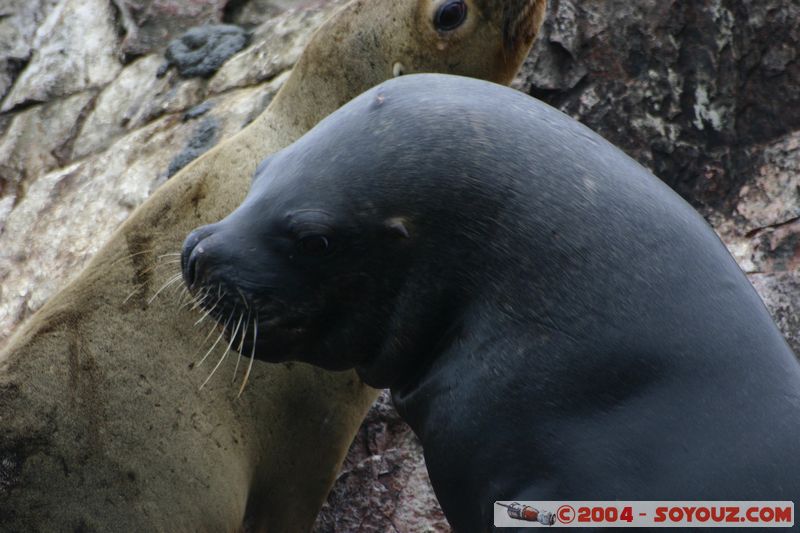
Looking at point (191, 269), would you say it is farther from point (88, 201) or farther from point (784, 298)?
point (88, 201)

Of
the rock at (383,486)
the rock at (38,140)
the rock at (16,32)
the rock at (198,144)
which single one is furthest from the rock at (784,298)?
the rock at (16,32)

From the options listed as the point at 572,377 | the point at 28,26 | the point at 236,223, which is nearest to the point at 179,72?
the point at 28,26

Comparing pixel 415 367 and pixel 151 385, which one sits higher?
pixel 415 367

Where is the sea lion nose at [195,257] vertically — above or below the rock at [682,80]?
below

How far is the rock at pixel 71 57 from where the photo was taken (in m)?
8.79

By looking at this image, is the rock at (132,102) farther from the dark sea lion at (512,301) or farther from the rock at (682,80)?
the dark sea lion at (512,301)

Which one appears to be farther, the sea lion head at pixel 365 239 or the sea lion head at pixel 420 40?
the sea lion head at pixel 420 40

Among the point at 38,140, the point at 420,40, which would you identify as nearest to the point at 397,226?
the point at 420,40

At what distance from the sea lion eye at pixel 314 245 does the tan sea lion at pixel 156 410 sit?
1.85 meters

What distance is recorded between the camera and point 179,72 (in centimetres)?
814

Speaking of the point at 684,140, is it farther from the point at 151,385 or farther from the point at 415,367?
the point at 415,367

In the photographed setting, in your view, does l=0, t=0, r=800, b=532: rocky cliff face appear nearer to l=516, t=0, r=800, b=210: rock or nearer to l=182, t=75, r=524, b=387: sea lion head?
l=516, t=0, r=800, b=210: rock

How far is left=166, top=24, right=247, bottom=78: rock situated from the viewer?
8070 mm

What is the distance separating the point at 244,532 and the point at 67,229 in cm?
300
